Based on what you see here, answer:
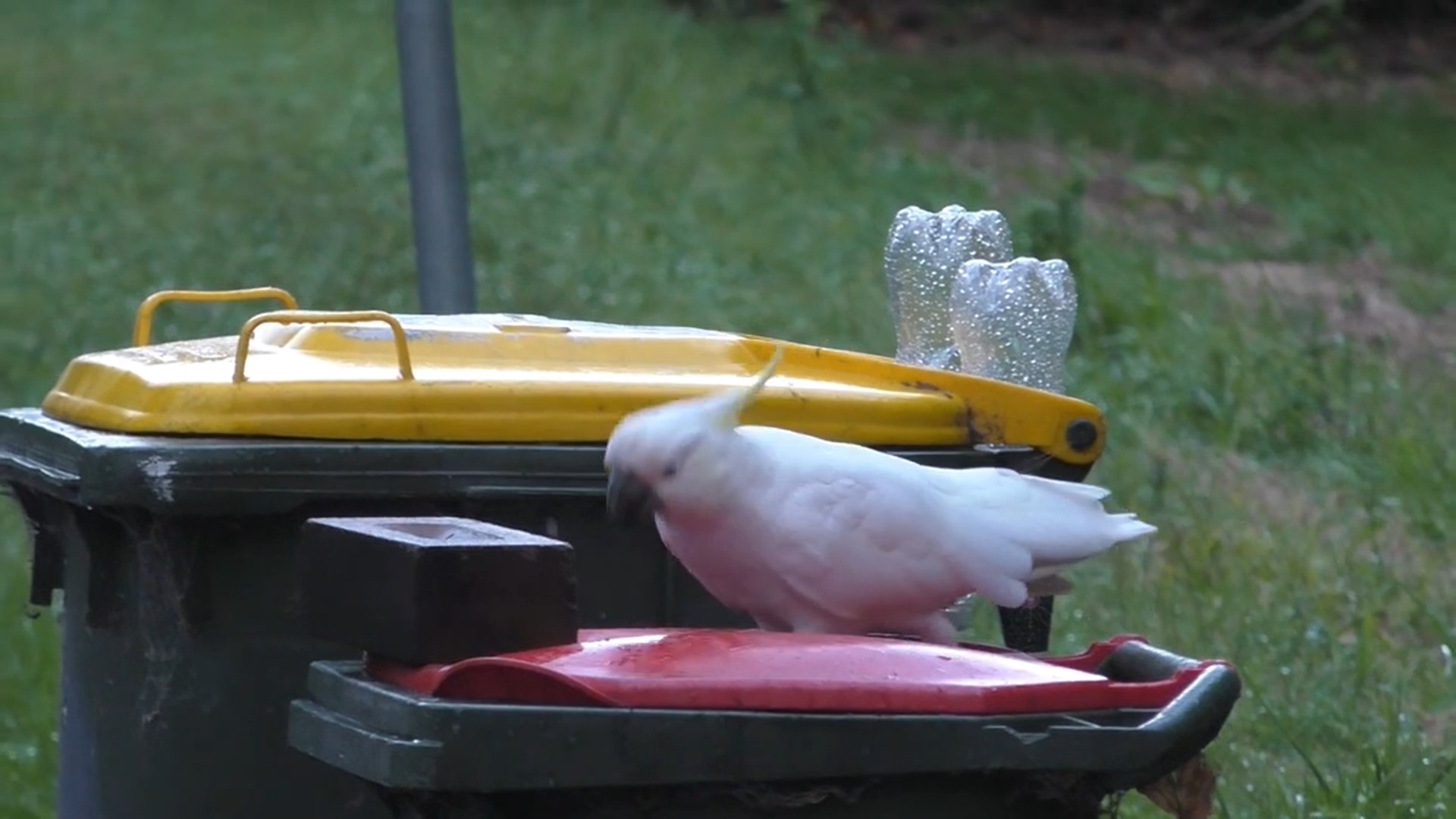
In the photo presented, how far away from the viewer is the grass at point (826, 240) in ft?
15.4

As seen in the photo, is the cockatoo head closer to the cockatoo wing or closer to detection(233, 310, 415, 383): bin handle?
the cockatoo wing

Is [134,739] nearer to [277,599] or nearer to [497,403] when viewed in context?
[277,599]

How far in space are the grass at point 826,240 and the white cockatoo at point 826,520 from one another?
1.39 m

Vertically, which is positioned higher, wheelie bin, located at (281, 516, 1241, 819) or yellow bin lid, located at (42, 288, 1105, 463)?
yellow bin lid, located at (42, 288, 1105, 463)

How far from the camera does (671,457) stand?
7.91 ft

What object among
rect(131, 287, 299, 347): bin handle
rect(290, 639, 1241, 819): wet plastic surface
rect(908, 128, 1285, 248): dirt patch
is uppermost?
rect(131, 287, 299, 347): bin handle

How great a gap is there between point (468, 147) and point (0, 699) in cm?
567

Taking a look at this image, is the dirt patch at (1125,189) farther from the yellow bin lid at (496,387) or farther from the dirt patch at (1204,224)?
the yellow bin lid at (496,387)

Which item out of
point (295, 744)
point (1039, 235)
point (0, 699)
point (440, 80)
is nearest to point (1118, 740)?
point (295, 744)

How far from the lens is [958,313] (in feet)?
10.3

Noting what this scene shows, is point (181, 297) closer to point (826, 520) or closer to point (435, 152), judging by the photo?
point (826, 520)

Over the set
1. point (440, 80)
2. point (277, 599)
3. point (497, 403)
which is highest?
point (440, 80)

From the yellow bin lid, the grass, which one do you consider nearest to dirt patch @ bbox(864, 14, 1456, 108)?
the grass

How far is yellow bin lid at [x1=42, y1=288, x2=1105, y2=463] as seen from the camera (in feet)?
8.44
